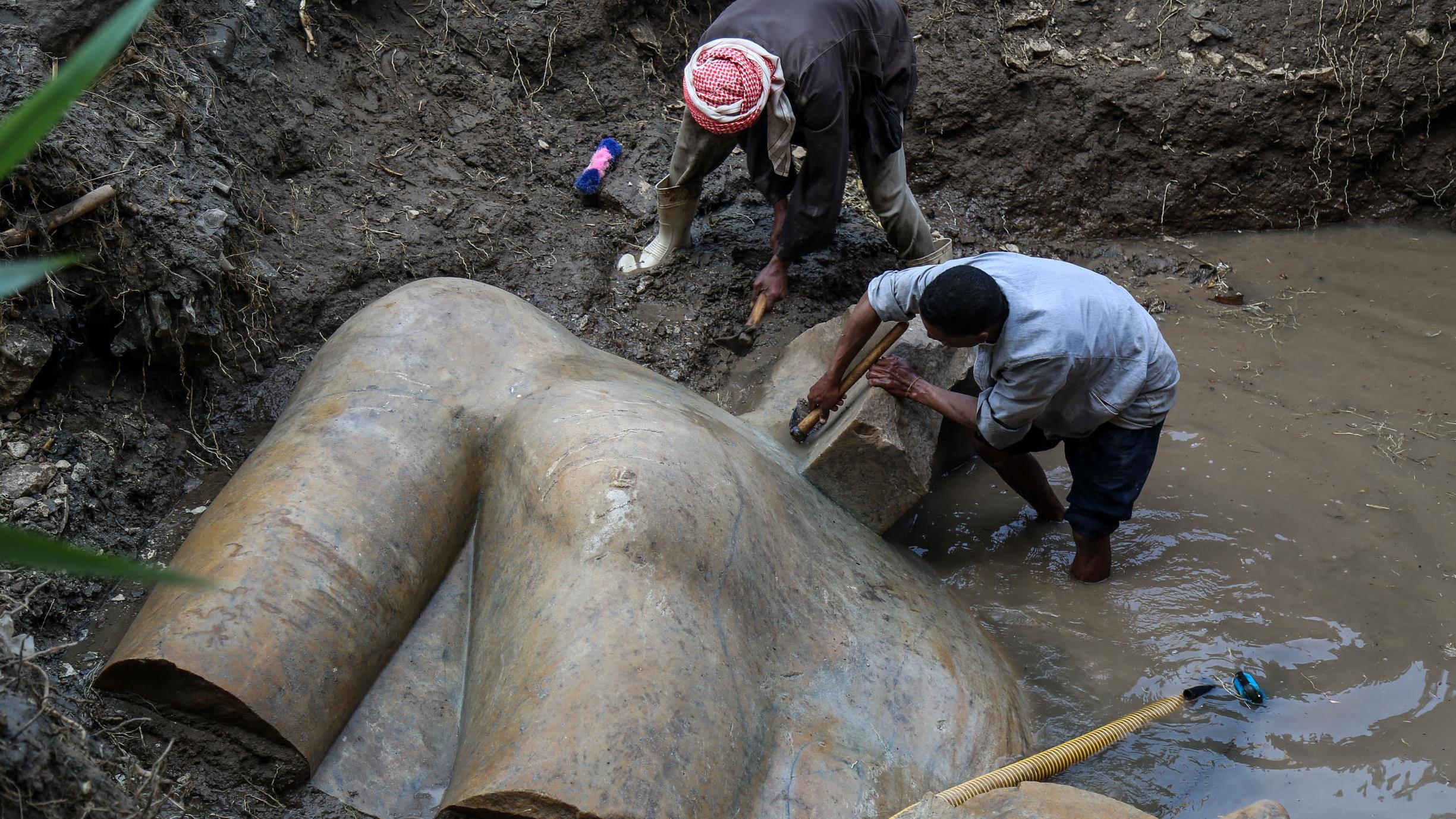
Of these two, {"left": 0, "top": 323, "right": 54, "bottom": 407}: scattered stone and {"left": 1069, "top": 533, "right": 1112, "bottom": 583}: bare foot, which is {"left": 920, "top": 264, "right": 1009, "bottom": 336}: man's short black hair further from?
{"left": 0, "top": 323, "right": 54, "bottom": 407}: scattered stone

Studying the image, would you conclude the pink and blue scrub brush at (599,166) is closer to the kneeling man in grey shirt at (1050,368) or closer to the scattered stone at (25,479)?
the kneeling man in grey shirt at (1050,368)

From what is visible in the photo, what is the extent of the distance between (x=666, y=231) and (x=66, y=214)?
7.95 feet

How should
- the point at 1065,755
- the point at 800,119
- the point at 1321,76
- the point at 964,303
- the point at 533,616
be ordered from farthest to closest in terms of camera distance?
the point at 1321,76
the point at 800,119
the point at 964,303
the point at 1065,755
the point at 533,616

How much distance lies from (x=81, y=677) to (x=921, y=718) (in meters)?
2.15

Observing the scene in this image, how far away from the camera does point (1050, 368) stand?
299 centimetres

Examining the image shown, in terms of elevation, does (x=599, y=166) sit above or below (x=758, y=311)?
above

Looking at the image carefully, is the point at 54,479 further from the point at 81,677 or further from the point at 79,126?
the point at 79,126

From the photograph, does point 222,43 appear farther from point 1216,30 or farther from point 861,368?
point 1216,30

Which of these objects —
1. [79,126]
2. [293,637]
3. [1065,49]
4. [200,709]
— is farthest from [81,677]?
[1065,49]

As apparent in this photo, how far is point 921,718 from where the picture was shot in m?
2.68

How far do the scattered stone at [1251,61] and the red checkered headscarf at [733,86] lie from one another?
3.10 meters

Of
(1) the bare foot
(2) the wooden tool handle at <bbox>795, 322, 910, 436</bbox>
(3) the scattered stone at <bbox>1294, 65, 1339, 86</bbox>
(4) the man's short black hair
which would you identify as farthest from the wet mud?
(4) the man's short black hair

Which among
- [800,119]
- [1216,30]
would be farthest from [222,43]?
[1216,30]

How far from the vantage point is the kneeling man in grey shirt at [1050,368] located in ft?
9.66
